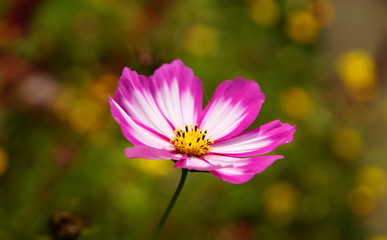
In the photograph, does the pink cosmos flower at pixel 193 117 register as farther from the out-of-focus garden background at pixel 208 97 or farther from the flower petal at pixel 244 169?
the out-of-focus garden background at pixel 208 97

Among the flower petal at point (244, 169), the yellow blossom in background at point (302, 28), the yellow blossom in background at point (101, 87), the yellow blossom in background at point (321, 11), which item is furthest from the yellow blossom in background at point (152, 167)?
the yellow blossom in background at point (321, 11)

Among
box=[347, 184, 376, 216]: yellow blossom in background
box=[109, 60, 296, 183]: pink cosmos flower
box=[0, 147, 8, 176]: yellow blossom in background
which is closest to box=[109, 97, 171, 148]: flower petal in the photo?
box=[109, 60, 296, 183]: pink cosmos flower

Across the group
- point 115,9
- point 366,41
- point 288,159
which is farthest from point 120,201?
point 366,41

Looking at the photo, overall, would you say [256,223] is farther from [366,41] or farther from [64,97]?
[366,41]

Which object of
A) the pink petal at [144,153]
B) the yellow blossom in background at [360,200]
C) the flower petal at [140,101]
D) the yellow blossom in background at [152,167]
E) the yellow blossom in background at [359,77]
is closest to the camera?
the pink petal at [144,153]

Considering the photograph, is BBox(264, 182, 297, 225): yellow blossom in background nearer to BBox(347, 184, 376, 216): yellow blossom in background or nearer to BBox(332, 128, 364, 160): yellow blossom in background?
BBox(347, 184, 376, 216): yellow blossom in background

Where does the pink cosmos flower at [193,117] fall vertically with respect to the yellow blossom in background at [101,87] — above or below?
above

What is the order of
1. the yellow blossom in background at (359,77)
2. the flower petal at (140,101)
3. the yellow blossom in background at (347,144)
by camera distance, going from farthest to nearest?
the yellow blossom in background at (359,77) < the yellow blossom in background at (347,144) < the flower petal at (140,101)

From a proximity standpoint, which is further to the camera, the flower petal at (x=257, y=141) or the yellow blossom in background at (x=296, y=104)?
the yellow blossom in background at (x=296, y=104)

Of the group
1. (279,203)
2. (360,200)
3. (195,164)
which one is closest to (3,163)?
(195,164)
